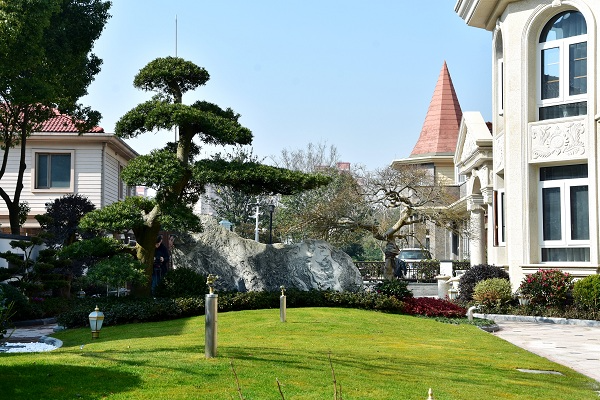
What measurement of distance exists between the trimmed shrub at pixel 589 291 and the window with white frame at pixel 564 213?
1.24 metres

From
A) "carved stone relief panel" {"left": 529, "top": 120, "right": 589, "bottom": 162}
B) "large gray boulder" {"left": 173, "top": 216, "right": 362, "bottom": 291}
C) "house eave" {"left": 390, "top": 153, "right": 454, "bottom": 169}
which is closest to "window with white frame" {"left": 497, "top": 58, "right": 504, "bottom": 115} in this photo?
"carved stone relief panel" {"left": 529, "top": 120, "right": 589, "bottom": 162}

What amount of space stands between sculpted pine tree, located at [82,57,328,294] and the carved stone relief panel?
6.37 meters

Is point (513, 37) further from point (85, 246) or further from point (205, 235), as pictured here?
point (85, 246)

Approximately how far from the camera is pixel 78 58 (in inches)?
948

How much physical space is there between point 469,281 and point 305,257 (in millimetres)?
5469

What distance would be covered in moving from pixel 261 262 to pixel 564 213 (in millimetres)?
8384

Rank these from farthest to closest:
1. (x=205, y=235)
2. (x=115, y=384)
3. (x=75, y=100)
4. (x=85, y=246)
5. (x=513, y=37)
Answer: (x=75, y=100), (x=513, y=37), (x=205, y=235), (x=85, y=246), (x=115, y=384)

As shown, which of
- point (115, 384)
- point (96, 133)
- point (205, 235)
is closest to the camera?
point (115, 384)

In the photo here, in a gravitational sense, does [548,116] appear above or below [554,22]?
below

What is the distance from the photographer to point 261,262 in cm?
2114

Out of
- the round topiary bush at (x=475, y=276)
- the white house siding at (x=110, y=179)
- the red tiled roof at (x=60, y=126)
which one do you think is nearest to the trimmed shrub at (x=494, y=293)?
the round topiary bush at (x=475, y=276)

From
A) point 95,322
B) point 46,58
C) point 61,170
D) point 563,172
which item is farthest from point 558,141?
point 61,170

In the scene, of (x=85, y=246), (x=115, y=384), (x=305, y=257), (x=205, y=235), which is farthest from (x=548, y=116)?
(x=115, y=384)

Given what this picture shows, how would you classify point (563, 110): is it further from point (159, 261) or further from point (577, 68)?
point (159, 261)
